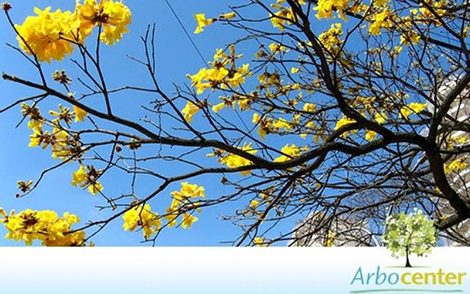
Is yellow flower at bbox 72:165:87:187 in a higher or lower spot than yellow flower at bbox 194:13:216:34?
lower

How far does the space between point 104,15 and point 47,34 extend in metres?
0.16

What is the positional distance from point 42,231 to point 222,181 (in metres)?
0.99

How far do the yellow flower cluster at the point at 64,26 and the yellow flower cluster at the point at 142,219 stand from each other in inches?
27.6

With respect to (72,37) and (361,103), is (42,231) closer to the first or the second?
(72,37)

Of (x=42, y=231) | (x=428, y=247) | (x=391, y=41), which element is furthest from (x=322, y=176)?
(x=42, y=231)

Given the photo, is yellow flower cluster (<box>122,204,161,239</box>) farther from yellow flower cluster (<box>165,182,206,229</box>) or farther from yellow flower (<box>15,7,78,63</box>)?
yellow flower (<box>15,7,78,63</box>)

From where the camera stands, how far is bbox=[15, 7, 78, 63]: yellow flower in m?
1.42

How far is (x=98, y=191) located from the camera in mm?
1886

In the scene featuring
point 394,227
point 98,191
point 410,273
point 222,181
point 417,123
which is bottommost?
point 410,273

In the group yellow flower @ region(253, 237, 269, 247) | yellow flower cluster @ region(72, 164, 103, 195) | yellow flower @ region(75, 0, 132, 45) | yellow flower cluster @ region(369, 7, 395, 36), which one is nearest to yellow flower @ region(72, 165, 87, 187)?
yellow flower cluster @ region(72, 164, 103, 195)

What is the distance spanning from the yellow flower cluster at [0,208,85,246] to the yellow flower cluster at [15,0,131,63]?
449 mm

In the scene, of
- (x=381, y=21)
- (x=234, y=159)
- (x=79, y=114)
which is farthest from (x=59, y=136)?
(x=381, y=21)

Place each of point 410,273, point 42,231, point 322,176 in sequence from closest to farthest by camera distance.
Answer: point 410,273 → point 42,231 → point 322,176

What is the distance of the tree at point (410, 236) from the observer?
1.40m
